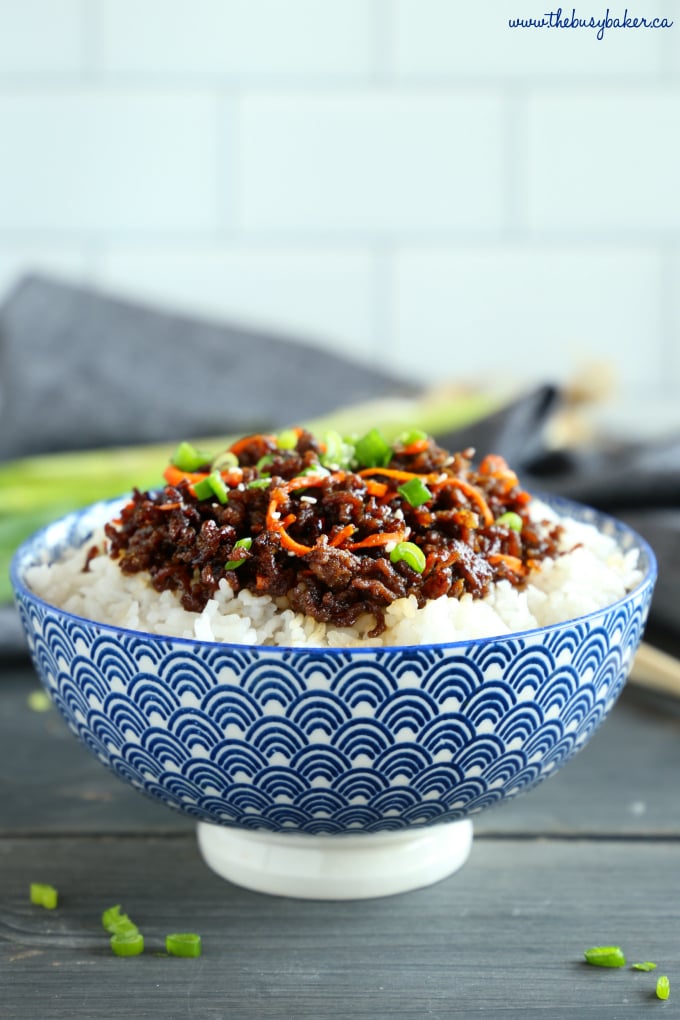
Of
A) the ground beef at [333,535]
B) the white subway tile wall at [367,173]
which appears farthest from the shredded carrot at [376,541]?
the white subway tile wall at [367,173]

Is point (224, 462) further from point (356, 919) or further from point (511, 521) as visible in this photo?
point (356, 919)

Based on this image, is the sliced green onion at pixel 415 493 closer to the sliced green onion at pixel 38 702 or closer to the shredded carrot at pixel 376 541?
the shredded carrot at pixel 376 541

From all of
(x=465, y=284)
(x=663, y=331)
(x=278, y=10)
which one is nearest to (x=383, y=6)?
(x=278, y=10)

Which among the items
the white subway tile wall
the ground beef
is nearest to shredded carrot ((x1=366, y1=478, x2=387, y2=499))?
the ground beef

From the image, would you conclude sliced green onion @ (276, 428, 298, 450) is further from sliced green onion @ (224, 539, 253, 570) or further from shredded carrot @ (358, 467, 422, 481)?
sliced green onion @ (224, 539, 253, 570)

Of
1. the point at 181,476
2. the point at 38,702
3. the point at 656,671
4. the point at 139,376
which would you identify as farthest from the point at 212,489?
the point at 139,376

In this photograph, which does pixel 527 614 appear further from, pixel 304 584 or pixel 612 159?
pixel 612 159

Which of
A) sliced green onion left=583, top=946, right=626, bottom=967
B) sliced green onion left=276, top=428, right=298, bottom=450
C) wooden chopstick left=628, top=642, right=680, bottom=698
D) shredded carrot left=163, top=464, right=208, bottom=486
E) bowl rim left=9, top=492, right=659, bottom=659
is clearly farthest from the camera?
wooden chopstick left=628, top=642, right=680, bottom=698
